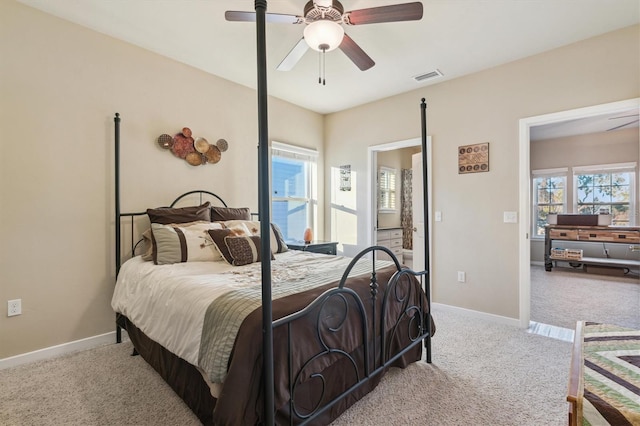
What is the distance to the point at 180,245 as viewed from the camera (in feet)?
8.14

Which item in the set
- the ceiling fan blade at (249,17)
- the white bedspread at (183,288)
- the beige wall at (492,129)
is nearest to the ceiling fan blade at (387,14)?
the ceiling fan blade at (249,17)

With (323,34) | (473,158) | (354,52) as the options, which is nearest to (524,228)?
(473,158)

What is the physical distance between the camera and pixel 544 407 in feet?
5.94

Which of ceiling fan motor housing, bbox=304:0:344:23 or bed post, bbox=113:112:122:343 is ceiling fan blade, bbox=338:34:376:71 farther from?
bed post, bbox=113:112:122:343

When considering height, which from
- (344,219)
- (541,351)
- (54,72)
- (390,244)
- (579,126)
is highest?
(579,126)

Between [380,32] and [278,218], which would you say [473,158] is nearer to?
[380,32]

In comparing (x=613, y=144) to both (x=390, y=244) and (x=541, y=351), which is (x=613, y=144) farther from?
(x=541, y=351)

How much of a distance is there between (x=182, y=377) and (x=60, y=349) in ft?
4.87

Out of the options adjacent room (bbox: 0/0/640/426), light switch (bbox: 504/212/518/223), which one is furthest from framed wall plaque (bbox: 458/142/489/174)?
light switch (bbox: 504/212/518/223)

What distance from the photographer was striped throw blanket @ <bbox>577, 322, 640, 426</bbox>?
1.03 m

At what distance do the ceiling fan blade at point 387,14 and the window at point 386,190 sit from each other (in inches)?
163

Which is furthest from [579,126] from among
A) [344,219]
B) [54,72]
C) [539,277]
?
[54,72]

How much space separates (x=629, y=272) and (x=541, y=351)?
4.82 meters

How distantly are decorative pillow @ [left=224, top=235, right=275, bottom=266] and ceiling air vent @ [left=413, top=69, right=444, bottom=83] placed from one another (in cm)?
262
